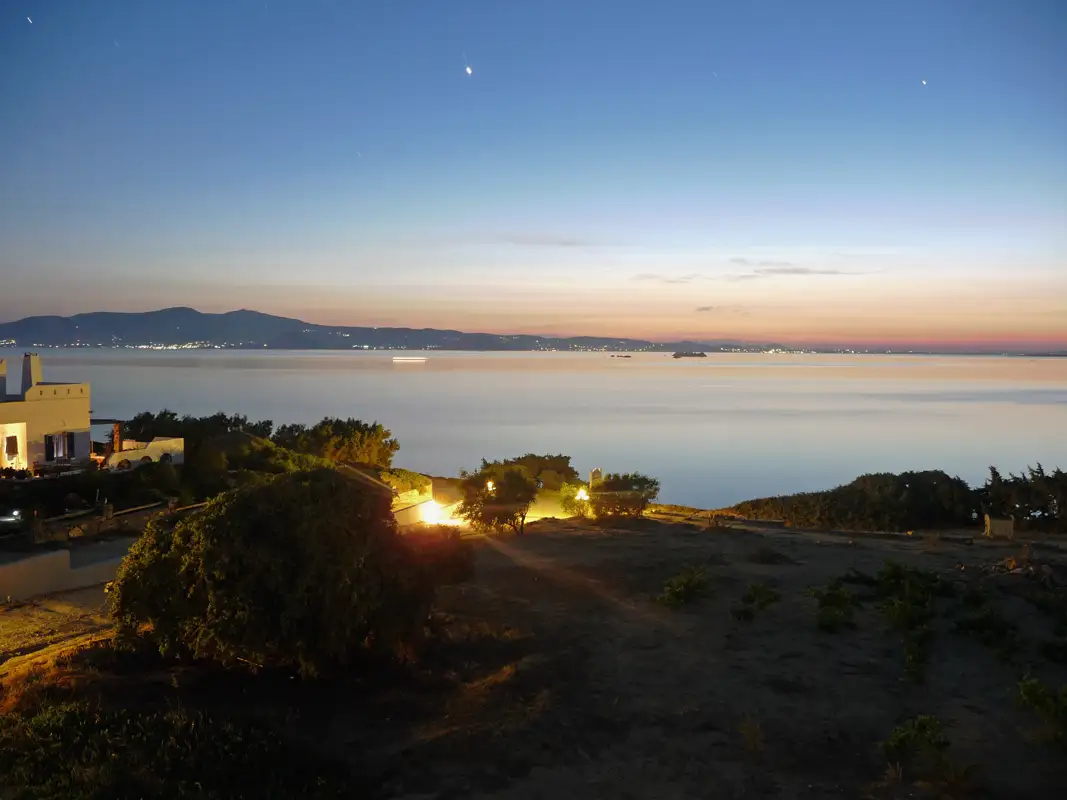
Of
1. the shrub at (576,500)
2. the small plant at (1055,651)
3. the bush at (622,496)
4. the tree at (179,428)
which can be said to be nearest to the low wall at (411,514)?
the shrub at (576,500)

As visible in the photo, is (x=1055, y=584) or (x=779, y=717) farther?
(x=1055, y=584)

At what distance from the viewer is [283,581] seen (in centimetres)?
806

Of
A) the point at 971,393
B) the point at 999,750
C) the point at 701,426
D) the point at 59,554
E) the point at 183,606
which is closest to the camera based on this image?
the point at 999,750

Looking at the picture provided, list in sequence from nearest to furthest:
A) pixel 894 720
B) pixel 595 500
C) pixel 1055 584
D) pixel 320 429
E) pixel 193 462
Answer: pixel 894 720, pixel 1055 584, pixel 595 500, pixel 193 462, pixel 320 429

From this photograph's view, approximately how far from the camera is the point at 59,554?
13789mm

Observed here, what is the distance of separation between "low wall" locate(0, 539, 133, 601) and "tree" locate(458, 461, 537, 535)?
22.6 ft

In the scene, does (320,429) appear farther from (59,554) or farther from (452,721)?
(452,721)

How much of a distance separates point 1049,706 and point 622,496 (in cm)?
1234

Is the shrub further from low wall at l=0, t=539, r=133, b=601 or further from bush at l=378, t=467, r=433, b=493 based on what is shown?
low wall at l=0, t=539, r=133, b=601

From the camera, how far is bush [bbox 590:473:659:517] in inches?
736

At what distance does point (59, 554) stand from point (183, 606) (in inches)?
279

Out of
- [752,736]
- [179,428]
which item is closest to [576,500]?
[752,736]

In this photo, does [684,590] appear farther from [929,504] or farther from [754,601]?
[929,504]

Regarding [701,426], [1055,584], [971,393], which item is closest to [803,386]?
[971,393]
